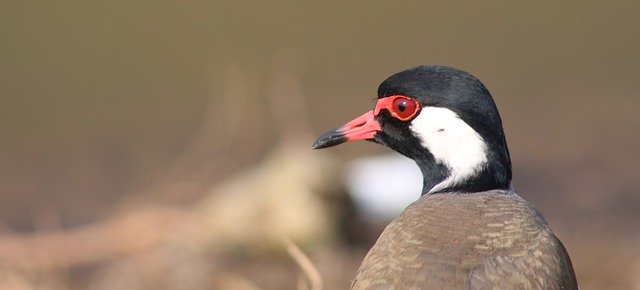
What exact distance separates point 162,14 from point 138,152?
3016 millimetres

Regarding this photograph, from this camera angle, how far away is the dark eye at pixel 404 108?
591cm

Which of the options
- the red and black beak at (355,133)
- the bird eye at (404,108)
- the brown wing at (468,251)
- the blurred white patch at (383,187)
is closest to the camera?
the brown wing at (468,251)

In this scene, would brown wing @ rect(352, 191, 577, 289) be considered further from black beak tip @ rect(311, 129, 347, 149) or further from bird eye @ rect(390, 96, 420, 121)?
black beak tip @ rect(311, 129, 347, 149)

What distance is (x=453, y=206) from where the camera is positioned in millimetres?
5461

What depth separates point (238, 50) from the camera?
1443 centimetres

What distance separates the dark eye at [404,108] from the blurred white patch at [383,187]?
395 cm

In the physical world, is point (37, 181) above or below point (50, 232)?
above

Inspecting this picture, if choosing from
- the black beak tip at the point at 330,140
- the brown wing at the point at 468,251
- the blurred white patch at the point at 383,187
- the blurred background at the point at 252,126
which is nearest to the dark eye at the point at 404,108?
the black beak tip at the point at 330,140

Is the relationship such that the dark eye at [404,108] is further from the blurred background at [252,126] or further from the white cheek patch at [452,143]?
the blurred background at [252,126]

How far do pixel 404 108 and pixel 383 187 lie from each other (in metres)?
4.29

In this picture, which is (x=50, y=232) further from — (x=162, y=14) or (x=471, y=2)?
(x=471, y=2)

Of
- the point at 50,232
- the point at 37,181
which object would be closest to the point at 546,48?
the point at 37,181

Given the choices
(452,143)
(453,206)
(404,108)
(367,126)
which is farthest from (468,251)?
(367,126)

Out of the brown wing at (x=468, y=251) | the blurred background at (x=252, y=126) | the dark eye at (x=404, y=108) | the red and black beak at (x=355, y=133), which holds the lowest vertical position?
the brown wing at (x=468, y=251)
